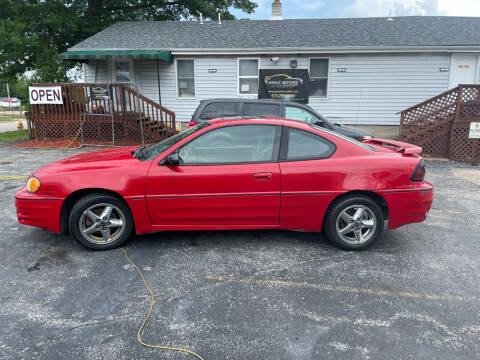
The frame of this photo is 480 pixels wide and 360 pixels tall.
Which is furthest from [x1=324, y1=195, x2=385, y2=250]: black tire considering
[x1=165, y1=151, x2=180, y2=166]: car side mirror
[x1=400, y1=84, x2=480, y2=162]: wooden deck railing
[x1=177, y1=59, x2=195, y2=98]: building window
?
[x1=177, y1=59, x2=195, y2=98]: building window

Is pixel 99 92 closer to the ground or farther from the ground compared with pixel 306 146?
farther from the ground

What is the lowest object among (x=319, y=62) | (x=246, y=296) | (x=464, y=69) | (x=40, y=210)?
(x=246, y=296)

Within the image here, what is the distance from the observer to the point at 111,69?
44.7ft

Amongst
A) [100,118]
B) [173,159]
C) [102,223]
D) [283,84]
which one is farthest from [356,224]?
[100,118]

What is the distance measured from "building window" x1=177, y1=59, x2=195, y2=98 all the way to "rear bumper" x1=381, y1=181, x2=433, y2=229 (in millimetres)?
10736

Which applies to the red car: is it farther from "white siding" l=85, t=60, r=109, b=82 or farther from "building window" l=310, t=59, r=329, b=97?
"white siding" l=85, t=60, r=109, b=82

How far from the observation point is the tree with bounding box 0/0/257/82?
1377cm

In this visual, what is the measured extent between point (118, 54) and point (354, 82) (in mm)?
8507

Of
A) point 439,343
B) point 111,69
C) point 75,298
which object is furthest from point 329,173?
point 111,69

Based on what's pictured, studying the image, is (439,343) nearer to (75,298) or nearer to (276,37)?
(75,298)

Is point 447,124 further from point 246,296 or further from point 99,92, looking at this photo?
point 99,92

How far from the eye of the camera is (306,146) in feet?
12.5

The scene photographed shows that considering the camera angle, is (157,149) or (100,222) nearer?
(100,222)

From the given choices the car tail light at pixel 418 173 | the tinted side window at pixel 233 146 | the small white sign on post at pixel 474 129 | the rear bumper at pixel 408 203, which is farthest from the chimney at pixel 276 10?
the rear bumper at pixel 408 203
